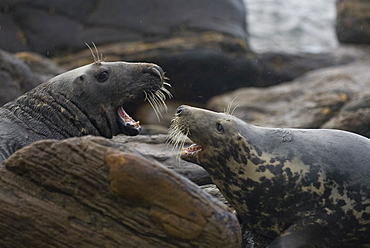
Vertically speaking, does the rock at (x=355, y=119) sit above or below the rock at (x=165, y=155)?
below

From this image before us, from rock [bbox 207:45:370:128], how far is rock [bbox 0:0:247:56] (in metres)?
1.86

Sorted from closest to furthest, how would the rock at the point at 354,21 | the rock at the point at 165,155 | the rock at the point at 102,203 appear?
the rock at the point at 102,203, the rock at the point at 165,155, the rock at the point at 354,21

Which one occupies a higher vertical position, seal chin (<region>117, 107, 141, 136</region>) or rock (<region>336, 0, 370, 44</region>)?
seal chin (<region>117, 107, 141, 136</region>)

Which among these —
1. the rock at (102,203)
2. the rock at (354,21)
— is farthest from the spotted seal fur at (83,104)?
the rock at (354,21)

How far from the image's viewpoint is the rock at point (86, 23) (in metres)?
12.4

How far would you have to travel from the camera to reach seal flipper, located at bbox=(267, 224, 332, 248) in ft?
15.0

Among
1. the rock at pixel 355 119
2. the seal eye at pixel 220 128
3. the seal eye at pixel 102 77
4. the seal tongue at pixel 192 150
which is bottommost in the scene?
the rock at pixel 355 119

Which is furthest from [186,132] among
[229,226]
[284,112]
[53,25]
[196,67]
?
[53,25]

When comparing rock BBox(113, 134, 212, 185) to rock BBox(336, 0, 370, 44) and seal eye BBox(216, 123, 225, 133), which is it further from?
rock BBox(336, 0, 370, 44)

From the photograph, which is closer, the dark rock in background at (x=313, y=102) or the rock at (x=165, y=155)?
the rock at (x=165, y=155)

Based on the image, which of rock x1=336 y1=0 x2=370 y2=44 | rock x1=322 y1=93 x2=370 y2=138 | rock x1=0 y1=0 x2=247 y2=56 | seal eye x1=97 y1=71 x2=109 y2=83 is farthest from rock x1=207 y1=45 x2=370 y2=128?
seal eye x1=97 y1=71 x2=109 y2=83

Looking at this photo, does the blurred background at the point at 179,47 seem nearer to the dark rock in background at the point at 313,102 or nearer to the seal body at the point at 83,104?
the dark rock in background at the point at 313,102

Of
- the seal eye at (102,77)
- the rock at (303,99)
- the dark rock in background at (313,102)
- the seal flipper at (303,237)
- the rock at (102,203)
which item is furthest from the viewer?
the rock at (303,99)

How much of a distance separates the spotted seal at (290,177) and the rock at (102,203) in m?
1.17
